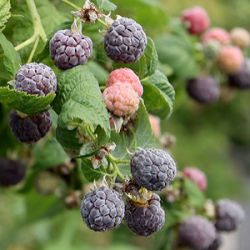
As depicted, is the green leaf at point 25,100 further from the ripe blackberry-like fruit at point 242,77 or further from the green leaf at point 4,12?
the ripe blackberry-like fruit at point 242,77

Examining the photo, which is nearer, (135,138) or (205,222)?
(135,138)

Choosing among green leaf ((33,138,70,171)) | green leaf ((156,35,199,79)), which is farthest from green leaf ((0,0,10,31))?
green leaf ((156,35,199,79))

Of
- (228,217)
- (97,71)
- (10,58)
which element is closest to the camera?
(10,58)

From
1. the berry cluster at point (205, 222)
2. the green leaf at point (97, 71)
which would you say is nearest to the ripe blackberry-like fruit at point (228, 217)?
the berry cluster at point (205, 222)

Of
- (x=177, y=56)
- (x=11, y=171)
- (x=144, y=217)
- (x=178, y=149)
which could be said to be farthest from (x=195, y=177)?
(x=178, y=149)

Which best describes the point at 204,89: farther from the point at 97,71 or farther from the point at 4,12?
the point at 4,12

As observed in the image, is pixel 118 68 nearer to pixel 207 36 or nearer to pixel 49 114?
pixel 49 114

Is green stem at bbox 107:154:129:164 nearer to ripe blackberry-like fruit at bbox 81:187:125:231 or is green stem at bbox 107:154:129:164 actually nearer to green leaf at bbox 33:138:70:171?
ripe blackberry-like fruit at bbox 81:187:125:231
